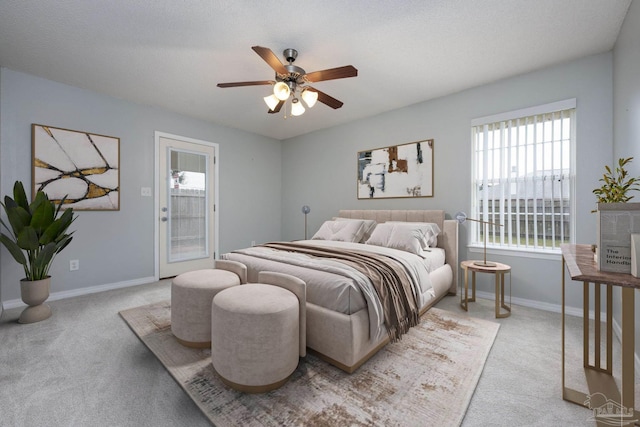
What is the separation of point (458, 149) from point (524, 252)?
1449 mm

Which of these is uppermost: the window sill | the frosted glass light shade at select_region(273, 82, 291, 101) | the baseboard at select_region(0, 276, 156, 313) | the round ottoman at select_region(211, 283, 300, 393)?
the frosted glass light shade at select_region(273, 82, 291, 101)

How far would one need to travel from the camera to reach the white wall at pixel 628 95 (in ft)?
6.17

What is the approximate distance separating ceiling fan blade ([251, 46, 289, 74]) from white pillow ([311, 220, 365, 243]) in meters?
2.13

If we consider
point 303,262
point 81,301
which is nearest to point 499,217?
point 303,262

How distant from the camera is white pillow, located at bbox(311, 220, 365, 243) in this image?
12.0 ft

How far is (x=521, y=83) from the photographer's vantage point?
3031mm

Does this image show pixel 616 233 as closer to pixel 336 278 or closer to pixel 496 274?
pixel 336 278

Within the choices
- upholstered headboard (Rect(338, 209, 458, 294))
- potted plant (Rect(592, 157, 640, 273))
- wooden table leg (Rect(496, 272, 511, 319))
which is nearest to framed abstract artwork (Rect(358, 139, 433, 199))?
upholstered headboard (Rect(338, 209, 458, 294))

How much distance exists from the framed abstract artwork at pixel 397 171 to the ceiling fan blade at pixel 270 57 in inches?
89.2

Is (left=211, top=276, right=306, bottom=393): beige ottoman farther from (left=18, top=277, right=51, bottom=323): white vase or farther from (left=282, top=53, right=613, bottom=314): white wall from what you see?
(left=282, top=53, right=613, bottom=314): white wall

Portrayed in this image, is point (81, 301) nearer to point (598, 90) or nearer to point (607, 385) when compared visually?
point (607, 385)

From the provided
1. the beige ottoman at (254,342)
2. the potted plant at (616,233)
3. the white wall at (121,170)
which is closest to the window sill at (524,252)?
the potted plant at (616,233)

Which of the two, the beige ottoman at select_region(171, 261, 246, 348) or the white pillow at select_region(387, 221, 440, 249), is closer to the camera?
the beige ottoman at select_region(171, 261, 246, 348)

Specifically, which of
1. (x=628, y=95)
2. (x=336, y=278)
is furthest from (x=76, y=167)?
(x=628, y=95)
